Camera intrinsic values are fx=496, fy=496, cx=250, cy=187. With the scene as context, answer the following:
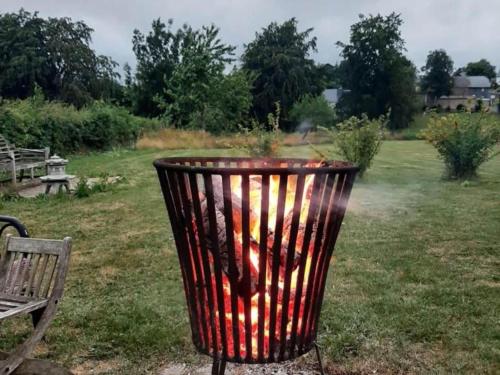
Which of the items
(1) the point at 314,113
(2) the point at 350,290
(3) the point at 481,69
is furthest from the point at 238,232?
(3) the point at 481,69

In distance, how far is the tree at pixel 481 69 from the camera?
8225 cm

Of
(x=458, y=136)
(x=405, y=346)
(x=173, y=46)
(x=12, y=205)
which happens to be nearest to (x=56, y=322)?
(x=405, y=346)

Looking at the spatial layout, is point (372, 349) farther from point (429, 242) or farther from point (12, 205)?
point (12, 205)

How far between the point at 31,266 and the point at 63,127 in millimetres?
11801

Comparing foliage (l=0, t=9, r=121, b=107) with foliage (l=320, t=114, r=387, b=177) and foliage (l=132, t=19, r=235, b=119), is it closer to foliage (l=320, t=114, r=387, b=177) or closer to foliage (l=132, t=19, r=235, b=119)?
foliage (l=132, t=19, r=235, b=119)

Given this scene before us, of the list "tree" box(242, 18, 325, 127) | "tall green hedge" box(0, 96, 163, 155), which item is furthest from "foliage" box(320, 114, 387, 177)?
"tree" box(242, 18, 325, 127)

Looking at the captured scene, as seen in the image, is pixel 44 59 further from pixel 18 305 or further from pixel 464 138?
pixel 18 305

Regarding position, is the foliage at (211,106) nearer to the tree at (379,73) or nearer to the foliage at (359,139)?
the foliage at (359,139)

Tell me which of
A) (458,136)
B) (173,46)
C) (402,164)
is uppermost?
(173,46)

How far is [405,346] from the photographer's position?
263 cm

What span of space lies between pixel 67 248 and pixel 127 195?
17.8ft

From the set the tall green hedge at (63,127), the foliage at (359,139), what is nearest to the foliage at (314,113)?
the tall green hedge at (63,127)

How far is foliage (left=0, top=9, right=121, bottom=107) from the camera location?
27547 millimetres

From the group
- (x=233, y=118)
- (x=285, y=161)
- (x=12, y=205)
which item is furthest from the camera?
(x=233, y=118)
